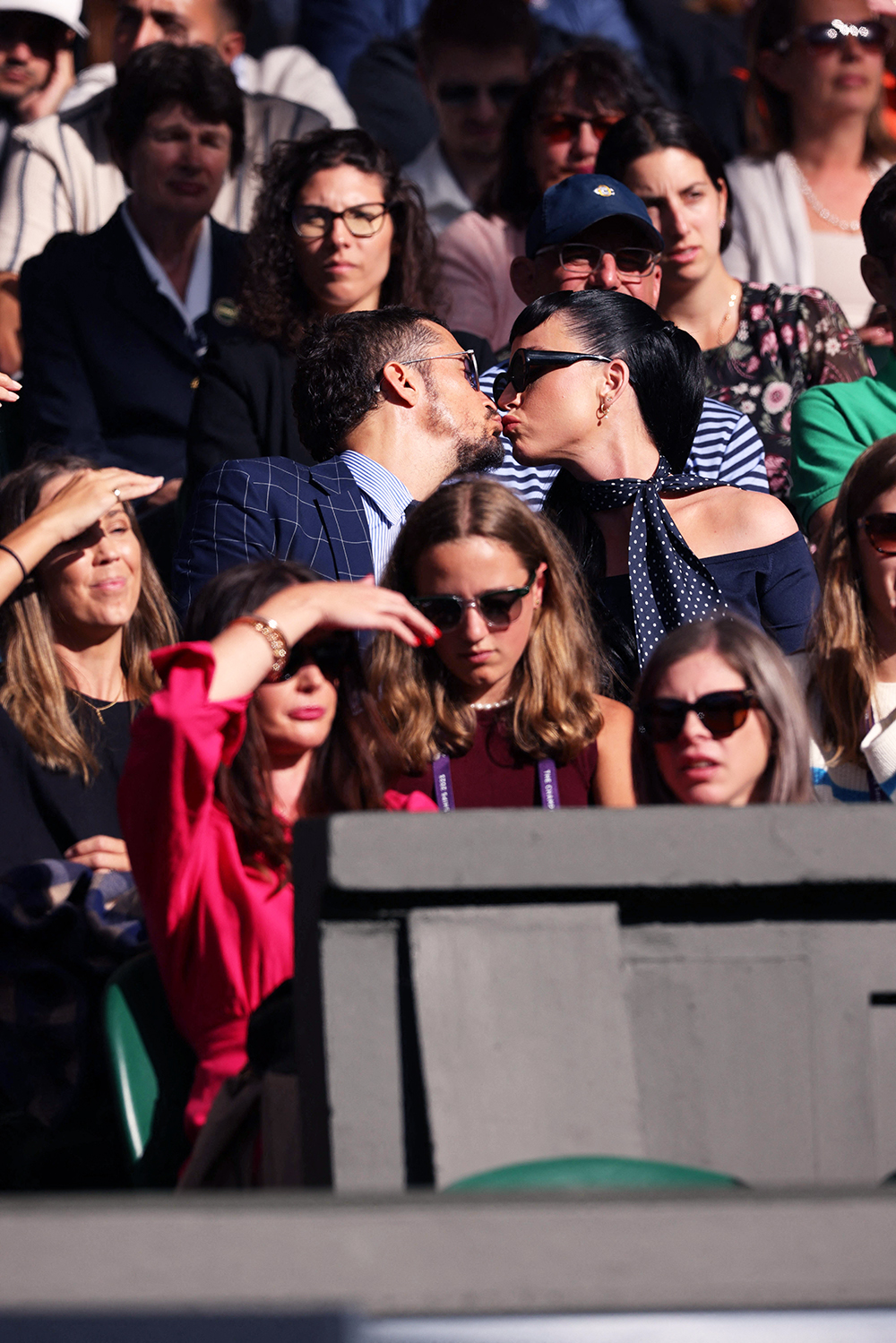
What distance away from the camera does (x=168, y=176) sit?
14.8 feet

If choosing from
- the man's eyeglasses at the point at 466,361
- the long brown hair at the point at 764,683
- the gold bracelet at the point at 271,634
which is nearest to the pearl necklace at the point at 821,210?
the man's eyeglasses at the point at 466,361

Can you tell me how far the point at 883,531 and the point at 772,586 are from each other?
1.52 ft

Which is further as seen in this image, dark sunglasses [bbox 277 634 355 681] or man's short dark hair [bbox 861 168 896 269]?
man's short dark hair [bbox 861 168 896 269]

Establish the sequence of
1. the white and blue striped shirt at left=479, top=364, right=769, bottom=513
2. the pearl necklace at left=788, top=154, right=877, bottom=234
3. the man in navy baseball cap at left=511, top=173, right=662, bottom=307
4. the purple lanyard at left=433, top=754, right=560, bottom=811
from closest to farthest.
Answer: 1. the purple lanyard at left=433, top=754, right=560, bottom=811
2. the white and blue striped shirt at left=479, top=364, right=769, bottom=513
3. the man in navy baseball cap at left=511, top=173, right=662, bottom=307
4. the pearl necklace at left=788, top=154, right=877, bottom=234

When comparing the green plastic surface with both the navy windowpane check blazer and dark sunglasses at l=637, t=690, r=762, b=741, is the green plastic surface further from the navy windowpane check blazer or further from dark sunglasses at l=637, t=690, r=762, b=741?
the navy windowpane check blazer

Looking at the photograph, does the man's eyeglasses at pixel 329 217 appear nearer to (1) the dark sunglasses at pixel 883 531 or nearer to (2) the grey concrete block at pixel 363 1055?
(1) the dark sunglasses at pixel 883 531

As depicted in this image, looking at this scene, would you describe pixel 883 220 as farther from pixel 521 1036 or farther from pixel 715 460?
pixel 521 1036

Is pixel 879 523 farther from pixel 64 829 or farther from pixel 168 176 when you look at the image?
pixel 168 176

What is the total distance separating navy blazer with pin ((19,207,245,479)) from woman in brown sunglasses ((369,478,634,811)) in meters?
1.68

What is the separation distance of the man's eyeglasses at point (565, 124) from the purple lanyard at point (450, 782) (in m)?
2.30

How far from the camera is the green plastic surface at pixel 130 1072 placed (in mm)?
2248

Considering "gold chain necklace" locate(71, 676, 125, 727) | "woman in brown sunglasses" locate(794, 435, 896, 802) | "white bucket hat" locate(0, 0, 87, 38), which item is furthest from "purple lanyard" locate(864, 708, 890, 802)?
"white bucket hat" locate(0, 0, 87, 38)

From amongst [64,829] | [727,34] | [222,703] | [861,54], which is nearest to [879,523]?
[222,703]

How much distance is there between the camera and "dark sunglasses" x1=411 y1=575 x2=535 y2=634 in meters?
2.81
